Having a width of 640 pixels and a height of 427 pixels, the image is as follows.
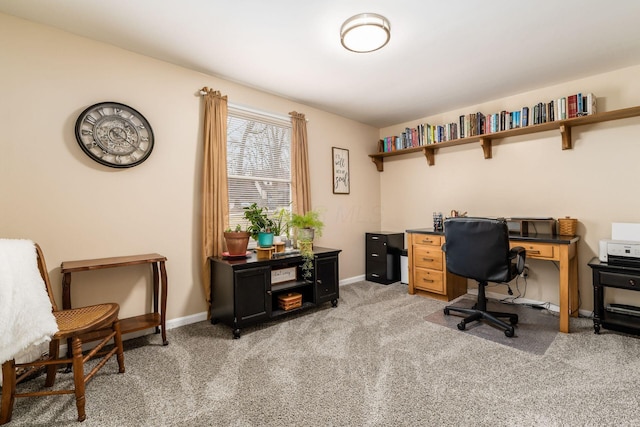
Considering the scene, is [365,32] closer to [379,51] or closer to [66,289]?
[379,51]

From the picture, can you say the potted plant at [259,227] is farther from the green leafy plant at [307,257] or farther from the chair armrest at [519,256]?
the chair armrest at [519,256]

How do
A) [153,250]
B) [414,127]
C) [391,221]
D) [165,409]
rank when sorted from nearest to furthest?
[165,409]
[153,250]
[414,127]
[391,221]

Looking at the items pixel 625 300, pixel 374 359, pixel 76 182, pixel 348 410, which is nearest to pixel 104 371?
pixel 76 182

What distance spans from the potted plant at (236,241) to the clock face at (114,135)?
3.32 ft

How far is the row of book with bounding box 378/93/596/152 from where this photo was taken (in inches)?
113

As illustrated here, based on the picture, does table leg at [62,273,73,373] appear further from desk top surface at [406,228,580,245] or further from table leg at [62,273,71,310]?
desk top surface at [406,228,580,245]

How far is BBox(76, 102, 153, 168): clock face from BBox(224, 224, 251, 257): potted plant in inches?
39.9

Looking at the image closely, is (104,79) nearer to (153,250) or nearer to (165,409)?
(153,250)

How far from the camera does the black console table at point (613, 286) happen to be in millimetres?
2385

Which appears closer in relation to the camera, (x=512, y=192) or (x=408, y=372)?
(x=408, y=372)

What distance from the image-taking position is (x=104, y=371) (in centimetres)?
201

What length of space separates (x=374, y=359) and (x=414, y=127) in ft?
11.6

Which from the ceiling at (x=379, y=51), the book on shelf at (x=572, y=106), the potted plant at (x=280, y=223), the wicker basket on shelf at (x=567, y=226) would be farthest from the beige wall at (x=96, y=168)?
the wicker basket on shelf at (x=567, y=226)

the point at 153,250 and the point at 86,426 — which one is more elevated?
the point at 153,250
